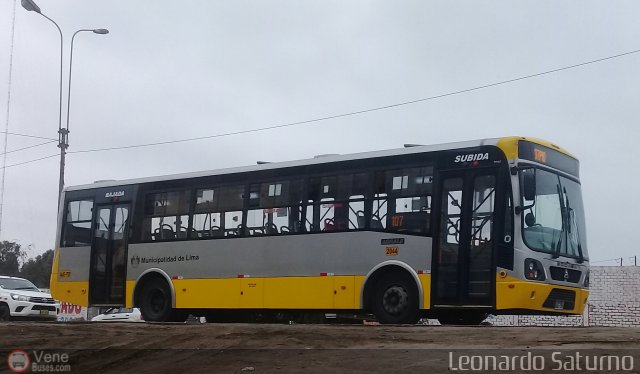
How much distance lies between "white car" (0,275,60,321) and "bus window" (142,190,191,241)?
6.23 metres

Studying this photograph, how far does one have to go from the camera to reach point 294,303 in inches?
597

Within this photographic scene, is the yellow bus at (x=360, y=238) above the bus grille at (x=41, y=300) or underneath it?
above

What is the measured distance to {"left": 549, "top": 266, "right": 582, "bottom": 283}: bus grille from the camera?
43.0 ft

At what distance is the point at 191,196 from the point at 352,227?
4.19m

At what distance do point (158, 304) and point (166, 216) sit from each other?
6.35ft

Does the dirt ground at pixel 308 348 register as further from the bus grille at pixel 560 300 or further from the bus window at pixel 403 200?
the bus window at pixel 403 200

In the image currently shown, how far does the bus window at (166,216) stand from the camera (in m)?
17.2

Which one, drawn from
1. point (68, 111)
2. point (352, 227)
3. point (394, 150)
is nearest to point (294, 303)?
point (352, 227)

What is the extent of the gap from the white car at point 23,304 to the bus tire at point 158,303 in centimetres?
582

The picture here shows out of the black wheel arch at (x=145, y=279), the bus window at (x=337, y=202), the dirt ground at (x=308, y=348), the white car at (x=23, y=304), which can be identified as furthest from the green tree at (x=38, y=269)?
the dirt ground at (x=308, y=348)

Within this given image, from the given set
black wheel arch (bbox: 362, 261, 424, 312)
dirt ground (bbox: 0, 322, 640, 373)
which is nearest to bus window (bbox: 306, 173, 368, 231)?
black wheel arch (bbox: 362, 261, 424, 312)

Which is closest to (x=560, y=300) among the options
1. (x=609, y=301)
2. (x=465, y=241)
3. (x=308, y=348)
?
(x=465, y=241)

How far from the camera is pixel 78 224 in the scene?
19125mm

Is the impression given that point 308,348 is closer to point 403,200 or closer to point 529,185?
point 403,200
